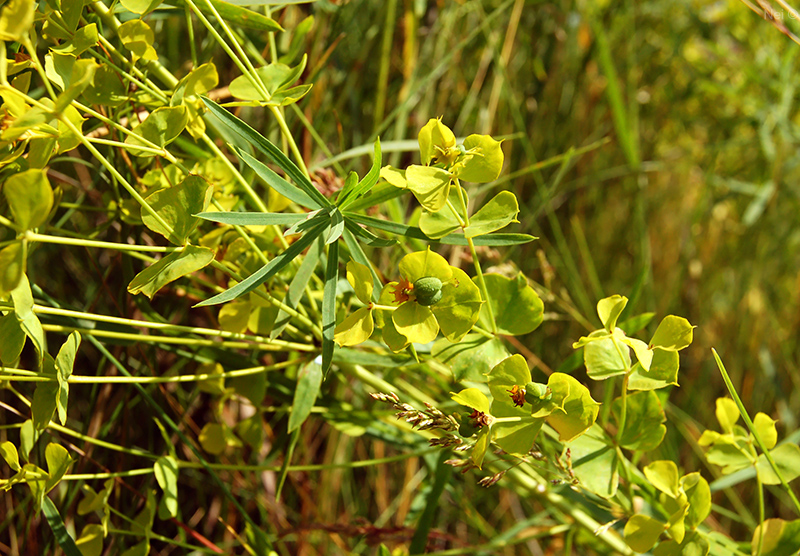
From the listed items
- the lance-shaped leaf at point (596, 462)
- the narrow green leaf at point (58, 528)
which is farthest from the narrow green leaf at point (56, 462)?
the lance-shaped leaf at point (596, 462)

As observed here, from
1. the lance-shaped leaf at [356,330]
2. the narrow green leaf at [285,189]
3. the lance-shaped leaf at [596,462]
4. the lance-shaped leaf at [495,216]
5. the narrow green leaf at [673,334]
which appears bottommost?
the lance-shaped leaf at [596,462]

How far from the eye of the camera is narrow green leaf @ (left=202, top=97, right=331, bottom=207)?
1.27ft

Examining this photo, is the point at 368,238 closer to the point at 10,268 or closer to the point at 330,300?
the point at 330,300

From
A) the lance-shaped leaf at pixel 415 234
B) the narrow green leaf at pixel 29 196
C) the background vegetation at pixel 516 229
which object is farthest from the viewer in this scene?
the background vegetation at pixel 516 229

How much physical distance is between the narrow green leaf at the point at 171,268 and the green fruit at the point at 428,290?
0.13 meters

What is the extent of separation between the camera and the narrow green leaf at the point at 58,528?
46 cm

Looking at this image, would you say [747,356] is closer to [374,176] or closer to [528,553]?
[528,553]

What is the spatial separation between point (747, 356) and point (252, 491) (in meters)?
1.07

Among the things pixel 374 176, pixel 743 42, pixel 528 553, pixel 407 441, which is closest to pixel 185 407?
pixel 407 441

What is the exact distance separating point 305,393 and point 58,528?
224 mm

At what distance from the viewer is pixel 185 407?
0.70 metres

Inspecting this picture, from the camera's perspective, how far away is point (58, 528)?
46cm

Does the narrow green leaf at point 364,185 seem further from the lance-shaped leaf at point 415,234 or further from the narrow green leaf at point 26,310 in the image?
the narrow green leaf at point 26,310

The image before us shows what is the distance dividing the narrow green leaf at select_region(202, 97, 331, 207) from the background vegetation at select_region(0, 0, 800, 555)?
0.14 metres
